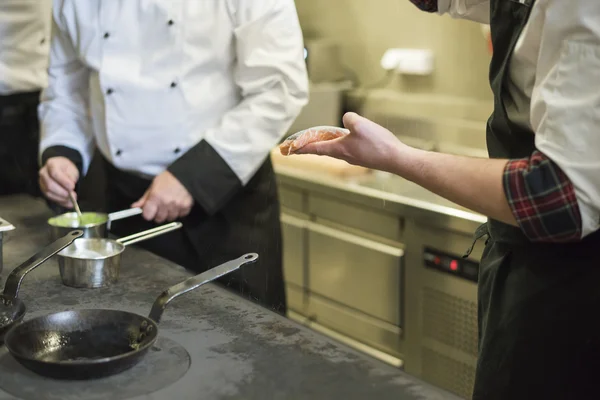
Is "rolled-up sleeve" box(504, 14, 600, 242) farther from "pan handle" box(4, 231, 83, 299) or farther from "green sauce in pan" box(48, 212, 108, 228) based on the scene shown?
"green sauce in pan" box(48, 212, 108, 228)

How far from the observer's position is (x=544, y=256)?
1021 millimetres

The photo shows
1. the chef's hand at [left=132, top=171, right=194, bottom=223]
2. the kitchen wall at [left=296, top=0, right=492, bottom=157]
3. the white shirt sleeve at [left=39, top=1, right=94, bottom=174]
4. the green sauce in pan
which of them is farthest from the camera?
the kitchen wall at [left=296, top=0, right=492, bottom=157]

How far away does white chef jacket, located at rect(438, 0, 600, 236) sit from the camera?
2.75 ft

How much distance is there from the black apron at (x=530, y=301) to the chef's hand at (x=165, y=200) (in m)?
0.73

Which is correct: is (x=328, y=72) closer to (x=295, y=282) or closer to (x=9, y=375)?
(x=295, y=282)

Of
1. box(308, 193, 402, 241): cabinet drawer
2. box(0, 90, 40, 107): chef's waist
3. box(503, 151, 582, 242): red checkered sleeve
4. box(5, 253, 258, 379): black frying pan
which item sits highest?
box(503, 151, 582, 242): red checkered sleeve

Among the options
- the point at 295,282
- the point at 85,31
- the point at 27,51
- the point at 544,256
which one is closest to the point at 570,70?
the point at 544,256

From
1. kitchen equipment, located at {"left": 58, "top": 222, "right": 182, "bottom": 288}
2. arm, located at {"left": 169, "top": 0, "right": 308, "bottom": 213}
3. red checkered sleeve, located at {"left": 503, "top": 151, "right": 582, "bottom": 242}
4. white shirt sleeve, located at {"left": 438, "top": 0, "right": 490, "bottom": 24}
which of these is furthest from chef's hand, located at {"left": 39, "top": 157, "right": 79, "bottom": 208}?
red checkered sleeve, located at {"left": 503, "top": 151, "right": 582, "bottom": 242}

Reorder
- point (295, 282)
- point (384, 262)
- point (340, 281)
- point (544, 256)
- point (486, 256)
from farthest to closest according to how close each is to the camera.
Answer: point (295, 282) → point (340, 281) → point (384, 262) → point (486, 256) → point (544, 256)

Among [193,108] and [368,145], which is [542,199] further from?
[193,108]

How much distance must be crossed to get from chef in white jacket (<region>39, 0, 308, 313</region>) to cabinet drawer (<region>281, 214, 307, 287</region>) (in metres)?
0.61

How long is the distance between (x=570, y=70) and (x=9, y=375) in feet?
2.38

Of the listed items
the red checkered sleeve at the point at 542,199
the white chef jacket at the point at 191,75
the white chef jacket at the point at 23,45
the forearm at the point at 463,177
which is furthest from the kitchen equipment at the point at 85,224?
the white chef jacket at the point at 23,45

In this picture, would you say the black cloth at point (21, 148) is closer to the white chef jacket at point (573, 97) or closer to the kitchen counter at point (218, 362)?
the kitchen counter at point (218, 362)
